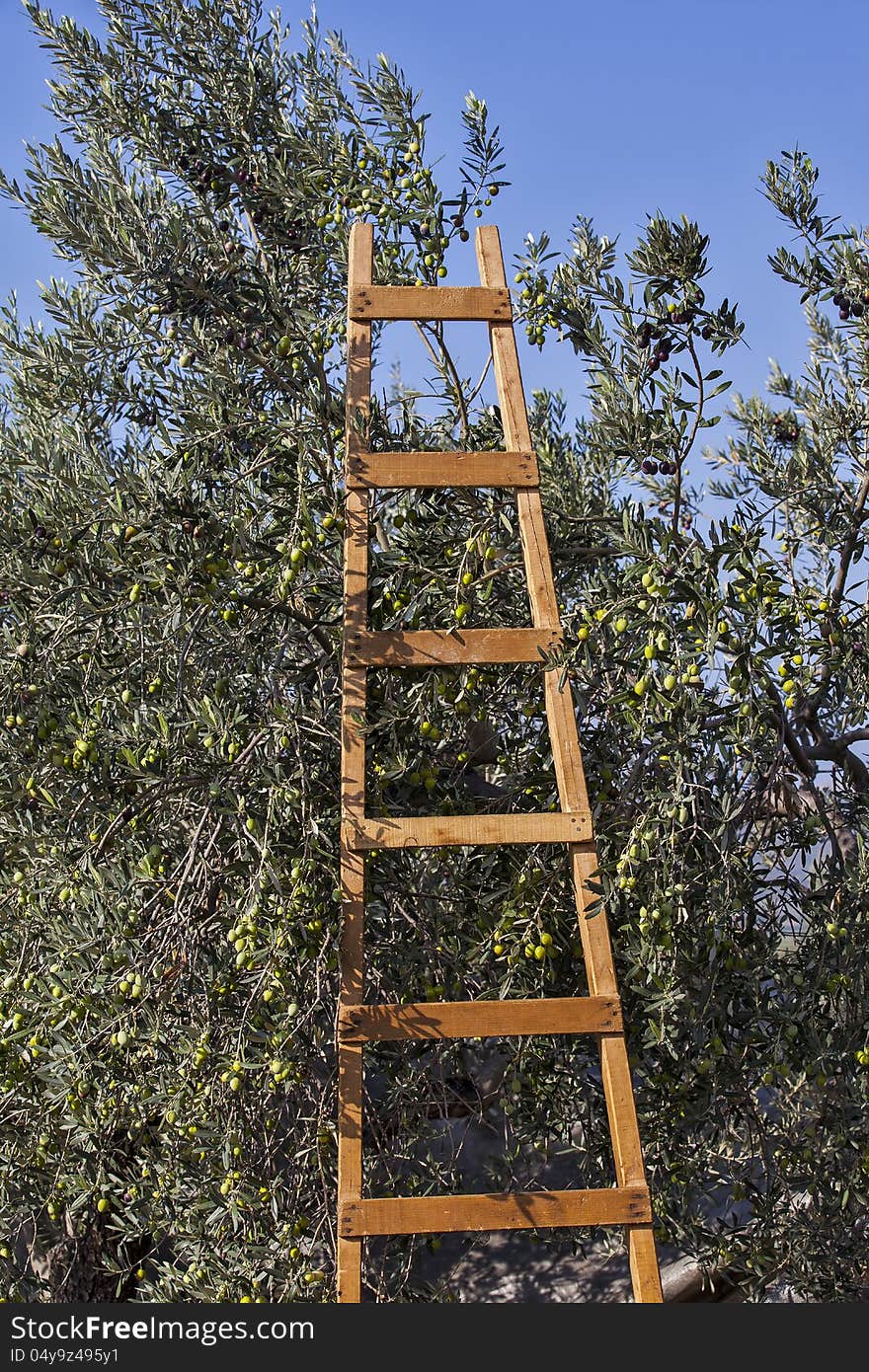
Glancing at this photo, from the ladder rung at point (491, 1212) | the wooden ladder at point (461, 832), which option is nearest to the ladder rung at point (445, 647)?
the wooden ladder at point (461, 832)

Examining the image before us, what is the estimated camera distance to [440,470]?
3.53 metres

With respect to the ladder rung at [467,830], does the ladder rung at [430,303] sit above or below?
above

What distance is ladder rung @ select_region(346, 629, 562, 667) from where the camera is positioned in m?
3.33

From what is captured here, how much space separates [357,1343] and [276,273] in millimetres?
3451

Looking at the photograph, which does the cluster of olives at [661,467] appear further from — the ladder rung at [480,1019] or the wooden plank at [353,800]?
the ladder rung at [480,1019]

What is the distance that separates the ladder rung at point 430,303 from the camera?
3.70 meters

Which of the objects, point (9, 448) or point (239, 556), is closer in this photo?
point (239, 556)

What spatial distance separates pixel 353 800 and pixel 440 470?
41.2 inches

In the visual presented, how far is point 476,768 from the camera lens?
4.45m

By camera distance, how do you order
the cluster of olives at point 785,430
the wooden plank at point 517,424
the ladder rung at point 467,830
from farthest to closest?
1. the cluster of olives at point 785,430
2. the wooden plank at point 517,424
3. the ladder rung at point 467,830

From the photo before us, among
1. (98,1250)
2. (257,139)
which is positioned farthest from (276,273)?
(98,1250)

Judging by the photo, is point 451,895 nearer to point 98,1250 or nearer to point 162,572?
point 162,572

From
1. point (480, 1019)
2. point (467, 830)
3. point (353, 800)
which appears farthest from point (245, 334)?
point (480, 1019)

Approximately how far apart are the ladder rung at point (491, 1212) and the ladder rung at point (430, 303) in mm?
2580
